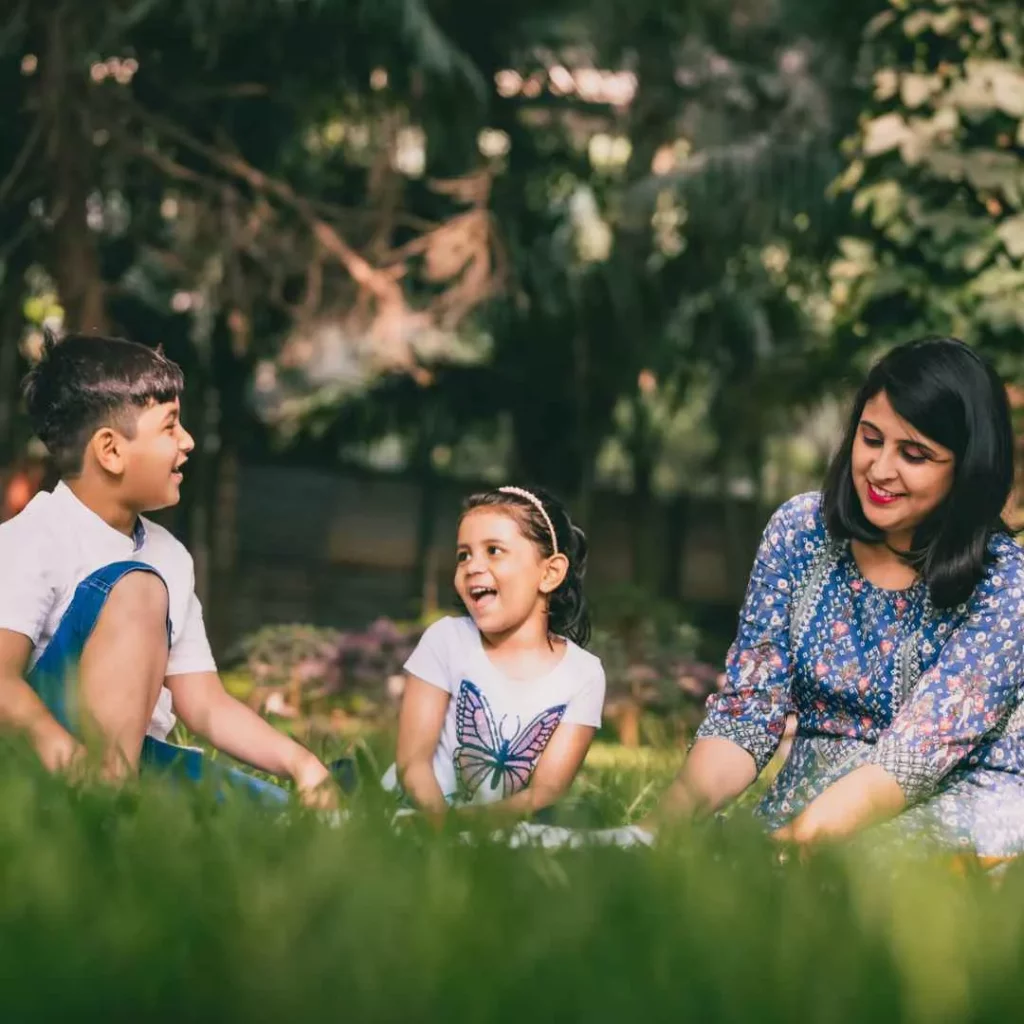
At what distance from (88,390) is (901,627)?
1.84 m

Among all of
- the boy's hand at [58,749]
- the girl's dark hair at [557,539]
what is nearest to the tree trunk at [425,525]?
the girl's dark hair at [557,539]

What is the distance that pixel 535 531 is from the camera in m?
4.60

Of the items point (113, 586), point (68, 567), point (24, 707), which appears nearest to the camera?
point (24, 707)

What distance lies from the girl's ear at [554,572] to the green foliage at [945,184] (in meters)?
5.17

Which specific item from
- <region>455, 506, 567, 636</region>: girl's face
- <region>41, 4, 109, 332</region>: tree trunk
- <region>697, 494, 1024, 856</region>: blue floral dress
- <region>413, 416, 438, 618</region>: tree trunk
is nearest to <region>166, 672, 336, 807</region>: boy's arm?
<region>455, 506, 567, 636</region>: girl's face

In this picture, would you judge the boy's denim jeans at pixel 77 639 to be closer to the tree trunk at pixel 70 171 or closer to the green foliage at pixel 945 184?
the green foliage at pixel 945 184

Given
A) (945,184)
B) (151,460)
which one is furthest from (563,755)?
(945,184)

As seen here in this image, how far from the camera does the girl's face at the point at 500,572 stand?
4461 mm

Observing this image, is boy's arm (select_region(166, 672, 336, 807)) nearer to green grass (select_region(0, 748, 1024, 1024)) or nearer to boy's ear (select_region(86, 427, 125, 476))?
boy's ear (select_region(86, 427, 125, 476))

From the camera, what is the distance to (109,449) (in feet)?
12.3

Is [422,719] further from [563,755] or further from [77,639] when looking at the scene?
[77,639]

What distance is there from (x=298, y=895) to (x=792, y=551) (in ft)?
8.50

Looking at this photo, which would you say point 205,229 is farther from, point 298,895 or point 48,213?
point 298,895

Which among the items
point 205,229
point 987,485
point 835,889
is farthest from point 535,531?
point 205,229
